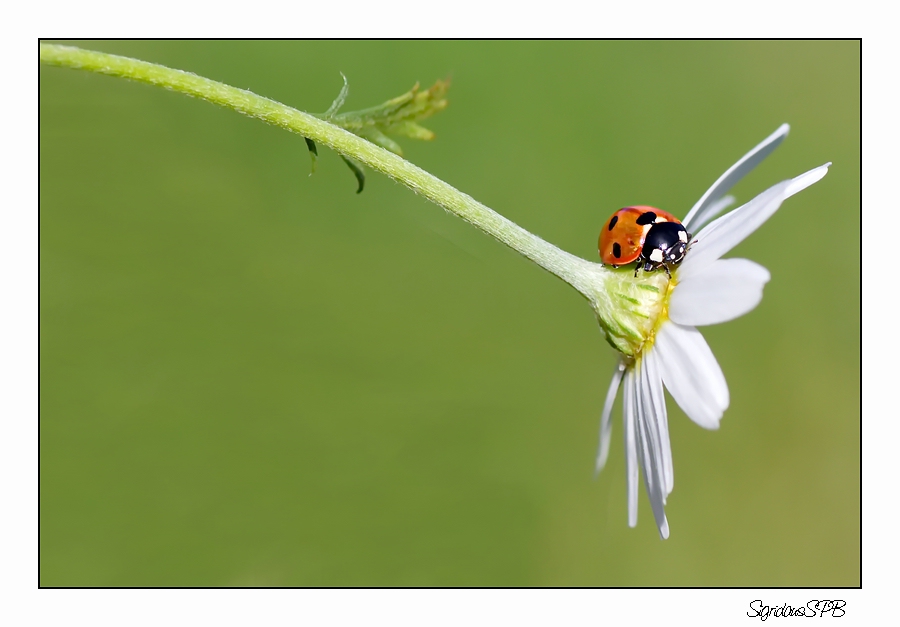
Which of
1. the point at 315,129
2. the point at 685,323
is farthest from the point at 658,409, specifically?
the point at 315,129

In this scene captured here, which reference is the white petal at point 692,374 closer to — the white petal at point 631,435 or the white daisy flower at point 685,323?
the white daisy flower at point 685,323

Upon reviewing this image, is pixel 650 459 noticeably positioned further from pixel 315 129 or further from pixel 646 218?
pixel 315 129

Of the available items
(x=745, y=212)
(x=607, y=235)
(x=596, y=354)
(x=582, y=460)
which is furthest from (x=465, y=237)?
(x=745, y=212)

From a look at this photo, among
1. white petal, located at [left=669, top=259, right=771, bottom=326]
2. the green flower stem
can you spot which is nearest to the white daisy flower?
white petal, located at [left=669, top=259, right=771, bottom=326]

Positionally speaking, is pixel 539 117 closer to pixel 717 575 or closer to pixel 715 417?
pixel 717 575

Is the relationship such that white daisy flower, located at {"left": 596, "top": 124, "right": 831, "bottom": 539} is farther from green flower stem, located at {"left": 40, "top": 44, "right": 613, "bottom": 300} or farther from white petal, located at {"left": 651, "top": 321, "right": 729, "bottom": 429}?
green flower stem, located at {"left": 40, "top": 44, "right": 613, "bottom": 300}
